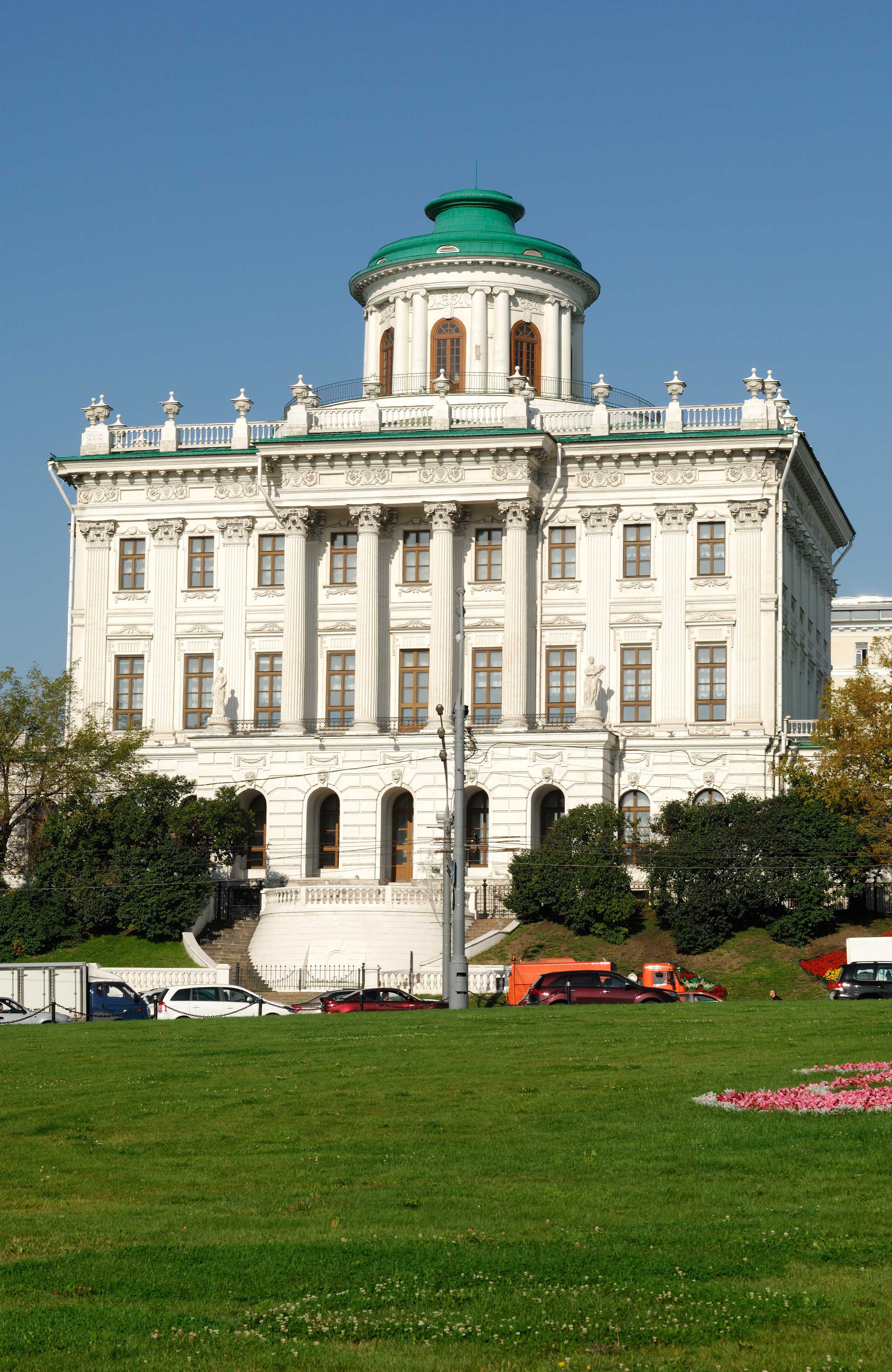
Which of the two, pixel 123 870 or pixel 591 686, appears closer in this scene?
pixel 123 870

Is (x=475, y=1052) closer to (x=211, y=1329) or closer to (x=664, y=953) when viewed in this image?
(x=211, y=1329)

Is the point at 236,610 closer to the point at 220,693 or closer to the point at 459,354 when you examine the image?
the point at 220,693

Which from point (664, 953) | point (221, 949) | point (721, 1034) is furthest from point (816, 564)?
point (721, 1034)

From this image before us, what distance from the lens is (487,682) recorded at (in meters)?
74.9

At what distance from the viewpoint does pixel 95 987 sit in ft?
163

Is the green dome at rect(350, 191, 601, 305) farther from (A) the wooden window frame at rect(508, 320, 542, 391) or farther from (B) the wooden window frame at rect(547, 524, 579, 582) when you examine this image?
(B) the wooden window frame at rect(547, 524, 579, 582)

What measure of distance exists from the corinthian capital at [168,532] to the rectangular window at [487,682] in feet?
45.9

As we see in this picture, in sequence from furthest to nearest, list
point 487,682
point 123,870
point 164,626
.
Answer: point 164,626 < point 487,682 < point 123,870

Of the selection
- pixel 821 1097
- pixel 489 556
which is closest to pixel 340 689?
pixel 489 556

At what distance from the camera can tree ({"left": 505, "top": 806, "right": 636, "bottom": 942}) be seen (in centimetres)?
6462

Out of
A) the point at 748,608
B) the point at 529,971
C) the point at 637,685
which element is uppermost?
the point at 748,608

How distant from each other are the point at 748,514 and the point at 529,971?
2699 cm

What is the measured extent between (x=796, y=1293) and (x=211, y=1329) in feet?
14.1

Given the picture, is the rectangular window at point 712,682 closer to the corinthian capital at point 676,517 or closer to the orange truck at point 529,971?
the corinthian capital at point 676,517
